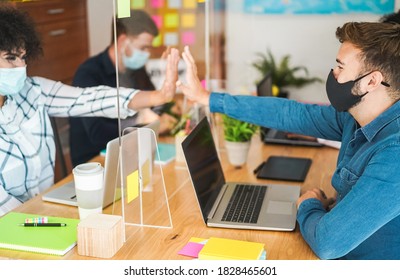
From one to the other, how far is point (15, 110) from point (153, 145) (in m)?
0.57

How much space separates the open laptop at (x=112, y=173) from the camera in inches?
70.0

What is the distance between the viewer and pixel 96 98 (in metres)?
2.32

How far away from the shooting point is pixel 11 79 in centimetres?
207

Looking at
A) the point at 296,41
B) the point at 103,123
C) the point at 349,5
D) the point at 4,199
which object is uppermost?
the point at 349,5

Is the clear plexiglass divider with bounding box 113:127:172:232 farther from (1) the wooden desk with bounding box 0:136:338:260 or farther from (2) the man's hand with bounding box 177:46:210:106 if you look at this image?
(2) the man's hand with bounding box 177:46:210:106

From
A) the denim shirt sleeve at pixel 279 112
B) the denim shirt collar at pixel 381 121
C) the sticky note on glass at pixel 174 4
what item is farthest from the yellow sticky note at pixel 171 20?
the denim shirt collar at pixel 381 121

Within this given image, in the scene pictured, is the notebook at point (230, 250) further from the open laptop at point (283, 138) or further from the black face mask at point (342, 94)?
the open laptop at point (283, 138)

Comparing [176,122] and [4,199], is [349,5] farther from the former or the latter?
[4,199]

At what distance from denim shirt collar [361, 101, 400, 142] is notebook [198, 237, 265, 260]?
42 cm

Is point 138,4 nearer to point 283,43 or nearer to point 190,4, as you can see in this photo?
point 190,4

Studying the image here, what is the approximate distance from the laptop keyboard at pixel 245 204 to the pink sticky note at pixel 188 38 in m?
0.66

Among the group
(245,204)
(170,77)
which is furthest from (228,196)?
(170,77)

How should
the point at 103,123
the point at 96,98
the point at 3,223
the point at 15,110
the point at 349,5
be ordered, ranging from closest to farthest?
the point at 3,223, the point at 15,110, the point at 96,98, the point at 103,123, the point at 349,5

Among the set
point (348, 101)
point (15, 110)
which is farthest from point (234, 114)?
point (15, 110)
